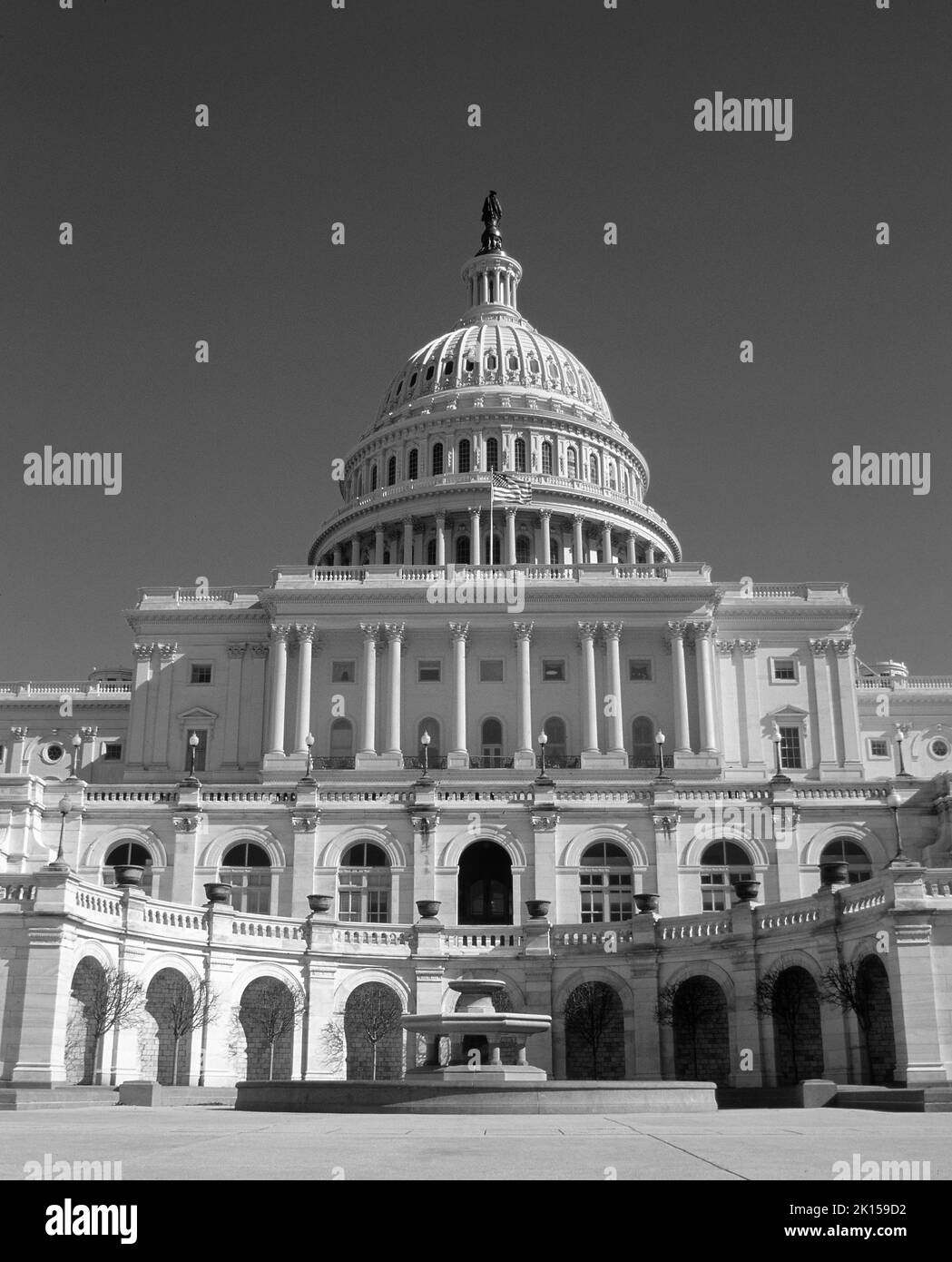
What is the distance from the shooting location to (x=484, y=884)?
64.6m

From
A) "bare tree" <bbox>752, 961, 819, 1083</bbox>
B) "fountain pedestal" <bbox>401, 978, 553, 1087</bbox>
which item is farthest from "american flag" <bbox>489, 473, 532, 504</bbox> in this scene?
"fountain pedestal" <bbox>401, 978, 553, 1087</bbox>

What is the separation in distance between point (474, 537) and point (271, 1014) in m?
73.6

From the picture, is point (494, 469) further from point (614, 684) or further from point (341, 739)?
point (341, 739)

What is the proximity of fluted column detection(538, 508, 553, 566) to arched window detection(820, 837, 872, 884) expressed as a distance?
199 feet

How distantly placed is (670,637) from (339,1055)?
51.1 meters

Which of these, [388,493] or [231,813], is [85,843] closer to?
[231,813]

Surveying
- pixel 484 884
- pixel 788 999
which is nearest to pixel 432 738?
pixel 484 884

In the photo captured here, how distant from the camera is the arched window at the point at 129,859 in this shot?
206ft

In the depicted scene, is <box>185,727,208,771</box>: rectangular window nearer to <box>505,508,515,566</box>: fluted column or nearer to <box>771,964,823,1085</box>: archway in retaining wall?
<box>505,508,515,566</box>: fluted column

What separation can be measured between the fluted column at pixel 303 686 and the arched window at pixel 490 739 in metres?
12.0

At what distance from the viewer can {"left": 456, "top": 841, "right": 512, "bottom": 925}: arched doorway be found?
64.0 m

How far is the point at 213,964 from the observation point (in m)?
50.0

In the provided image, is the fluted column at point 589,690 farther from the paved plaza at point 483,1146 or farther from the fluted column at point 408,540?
the paved plaza at point 483,1146
